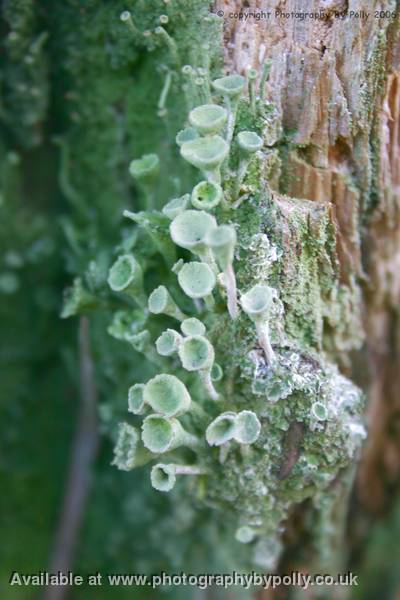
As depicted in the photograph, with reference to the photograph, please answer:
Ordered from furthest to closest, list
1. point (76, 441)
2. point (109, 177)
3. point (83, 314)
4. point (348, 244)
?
point (76, 441)
point (109, 177)
point (83, 314)
point (348, 244)

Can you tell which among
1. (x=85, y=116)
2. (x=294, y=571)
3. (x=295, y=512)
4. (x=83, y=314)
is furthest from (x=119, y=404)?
(x=85, y=116)

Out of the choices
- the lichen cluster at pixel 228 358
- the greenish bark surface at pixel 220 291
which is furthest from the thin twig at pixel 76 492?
the lichen cluster at pixel 228 358

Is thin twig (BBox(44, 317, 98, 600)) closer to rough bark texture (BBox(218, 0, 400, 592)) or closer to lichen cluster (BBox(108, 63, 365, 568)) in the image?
lichen cluster (BBox(108, 63, 365, 568))

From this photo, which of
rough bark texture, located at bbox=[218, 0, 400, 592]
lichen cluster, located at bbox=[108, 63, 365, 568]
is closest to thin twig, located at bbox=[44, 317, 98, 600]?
lichen cluster, located at bbox=[108, 63, 365, 568]

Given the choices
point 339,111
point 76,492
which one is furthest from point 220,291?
point 76,492

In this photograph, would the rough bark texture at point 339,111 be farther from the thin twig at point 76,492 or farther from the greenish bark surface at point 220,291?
the thin twig at point 76,492

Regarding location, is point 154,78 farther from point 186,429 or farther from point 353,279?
point 186,429

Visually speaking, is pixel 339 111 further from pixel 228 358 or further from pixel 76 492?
pixel 76 492
